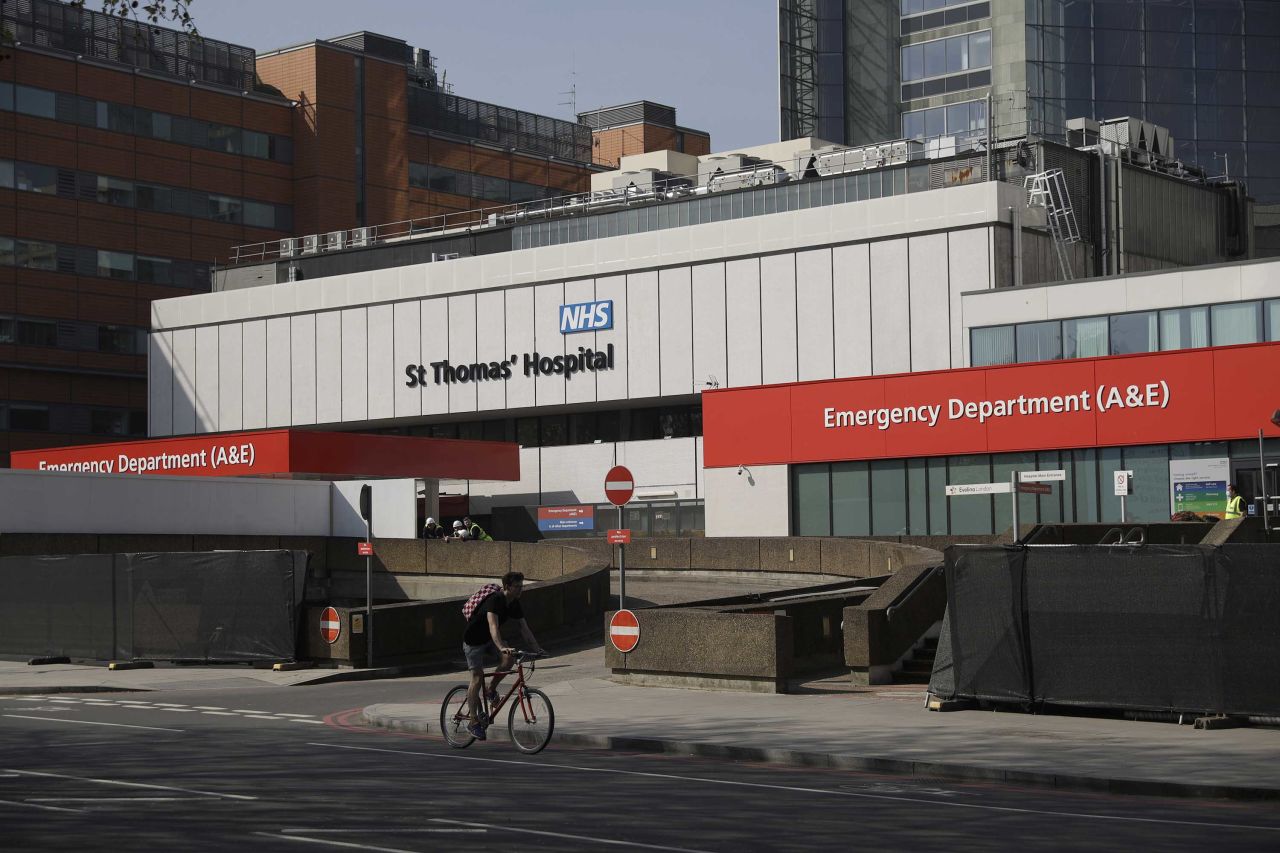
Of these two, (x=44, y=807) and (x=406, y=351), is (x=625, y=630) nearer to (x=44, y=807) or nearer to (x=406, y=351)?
(x=44, y=807)

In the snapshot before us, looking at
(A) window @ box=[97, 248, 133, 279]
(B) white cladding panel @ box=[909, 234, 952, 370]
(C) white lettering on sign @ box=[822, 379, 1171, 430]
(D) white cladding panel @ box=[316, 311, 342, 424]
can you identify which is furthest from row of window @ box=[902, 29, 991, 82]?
(C) white lettering on sign @ box=[822, 379, 1171, 430]

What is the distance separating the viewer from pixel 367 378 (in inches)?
2827

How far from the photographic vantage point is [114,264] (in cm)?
8588

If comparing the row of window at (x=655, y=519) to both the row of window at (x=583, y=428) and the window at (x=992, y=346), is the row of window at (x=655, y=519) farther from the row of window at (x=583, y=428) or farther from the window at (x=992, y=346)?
the window at (x=992, y=346)

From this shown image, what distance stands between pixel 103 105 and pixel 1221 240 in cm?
5298

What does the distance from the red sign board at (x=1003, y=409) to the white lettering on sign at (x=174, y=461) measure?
16136 mm

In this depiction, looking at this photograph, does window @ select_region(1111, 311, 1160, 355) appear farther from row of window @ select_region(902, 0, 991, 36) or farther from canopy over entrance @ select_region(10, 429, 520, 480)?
row of window @ select_region(902, 0, 991, 36)

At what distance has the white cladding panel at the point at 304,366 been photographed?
73375mm

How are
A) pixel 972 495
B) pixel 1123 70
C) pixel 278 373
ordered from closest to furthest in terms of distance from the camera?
pixel 972 495, pixel 278 373, pixel 1123 70

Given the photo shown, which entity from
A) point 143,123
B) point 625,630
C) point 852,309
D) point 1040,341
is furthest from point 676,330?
point 625,630

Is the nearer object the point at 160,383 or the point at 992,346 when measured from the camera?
the point at 992,346

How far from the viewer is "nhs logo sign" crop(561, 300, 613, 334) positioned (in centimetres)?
6475

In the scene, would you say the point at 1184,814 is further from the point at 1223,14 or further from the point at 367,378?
the point at 1223,14

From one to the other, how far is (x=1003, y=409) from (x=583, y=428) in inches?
846
